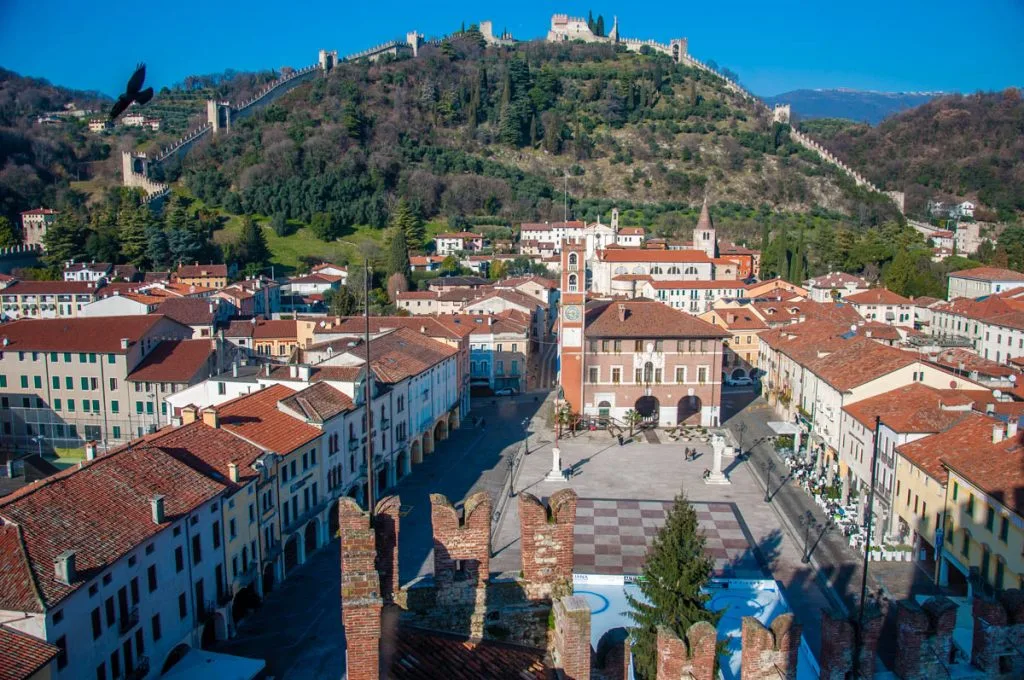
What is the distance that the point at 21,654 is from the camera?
1504cm

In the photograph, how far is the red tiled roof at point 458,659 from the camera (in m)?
9.25

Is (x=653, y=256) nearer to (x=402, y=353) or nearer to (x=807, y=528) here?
(x=402, y=353)

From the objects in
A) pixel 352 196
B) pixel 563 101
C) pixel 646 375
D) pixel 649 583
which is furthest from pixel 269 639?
pixel 563 101

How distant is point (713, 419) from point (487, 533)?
3906 cm

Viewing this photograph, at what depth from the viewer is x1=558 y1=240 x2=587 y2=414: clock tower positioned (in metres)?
45.4

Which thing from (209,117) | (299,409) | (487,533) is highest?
(209,117)

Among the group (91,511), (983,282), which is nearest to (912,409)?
(91,511)

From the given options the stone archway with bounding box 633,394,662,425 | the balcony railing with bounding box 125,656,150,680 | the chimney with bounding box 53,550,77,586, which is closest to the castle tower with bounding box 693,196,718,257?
the stone archway with bounding box 633,394,662,425

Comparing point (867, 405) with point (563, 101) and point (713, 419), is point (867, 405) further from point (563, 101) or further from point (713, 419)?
point (563, 101)

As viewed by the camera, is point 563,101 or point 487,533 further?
point 563,101

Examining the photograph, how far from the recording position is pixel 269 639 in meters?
22.9

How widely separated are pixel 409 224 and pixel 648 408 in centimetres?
5978

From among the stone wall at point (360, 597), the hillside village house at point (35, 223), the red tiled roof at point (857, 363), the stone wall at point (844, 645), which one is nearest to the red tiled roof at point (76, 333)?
the red tiled roof at point (857, 363)

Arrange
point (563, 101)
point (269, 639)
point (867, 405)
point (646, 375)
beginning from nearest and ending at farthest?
point (269, 639) → point (867, 405) → point (646, 375) → point (563, 101)
